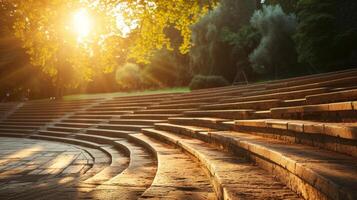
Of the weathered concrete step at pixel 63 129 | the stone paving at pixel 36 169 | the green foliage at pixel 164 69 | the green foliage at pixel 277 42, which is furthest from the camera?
the green foliage at pixel 164 69

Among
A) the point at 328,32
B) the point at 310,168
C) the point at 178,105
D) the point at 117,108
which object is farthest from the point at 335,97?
the point at 328,32

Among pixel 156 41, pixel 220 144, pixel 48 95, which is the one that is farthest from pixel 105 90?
pixel 220 144

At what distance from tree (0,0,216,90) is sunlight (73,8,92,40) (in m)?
0.04

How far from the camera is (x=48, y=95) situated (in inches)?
1698

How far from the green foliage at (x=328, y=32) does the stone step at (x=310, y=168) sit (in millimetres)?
17782

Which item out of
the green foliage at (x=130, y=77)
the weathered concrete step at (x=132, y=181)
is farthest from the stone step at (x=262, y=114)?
the green foliage at (x=130, y=77)

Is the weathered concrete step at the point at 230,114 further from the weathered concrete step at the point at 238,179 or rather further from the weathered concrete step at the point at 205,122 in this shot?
the weathered concrete step at the point at 238,179

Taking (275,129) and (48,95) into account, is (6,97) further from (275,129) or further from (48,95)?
(275,129)

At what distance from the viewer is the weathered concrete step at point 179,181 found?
3.47 m

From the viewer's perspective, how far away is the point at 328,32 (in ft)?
65.3

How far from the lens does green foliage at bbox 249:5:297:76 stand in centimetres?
2456

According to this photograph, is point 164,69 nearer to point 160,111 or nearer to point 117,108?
point 117,108

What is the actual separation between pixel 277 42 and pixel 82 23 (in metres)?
16.2

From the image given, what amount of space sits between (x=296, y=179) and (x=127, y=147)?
20.1 ft
